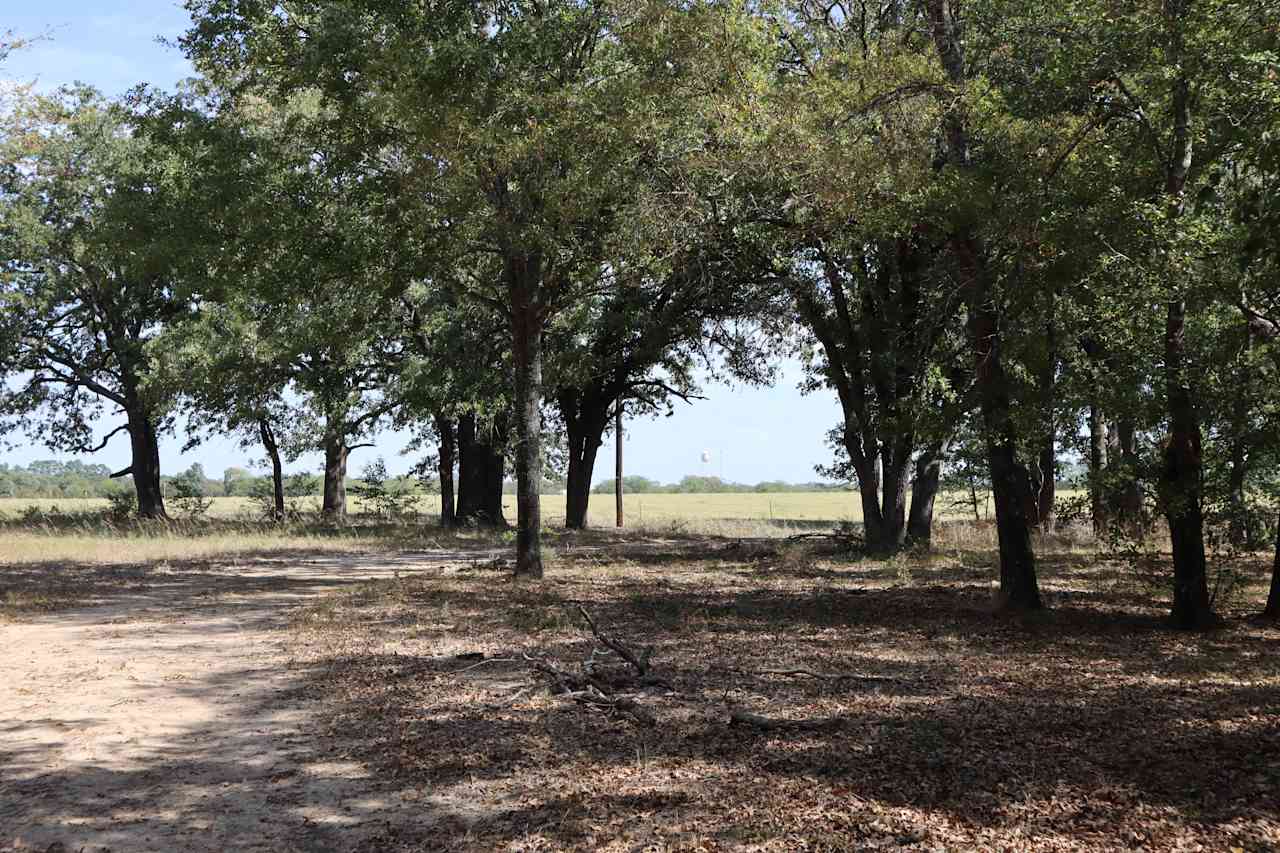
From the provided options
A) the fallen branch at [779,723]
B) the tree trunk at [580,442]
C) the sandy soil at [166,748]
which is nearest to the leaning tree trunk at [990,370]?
the fallen branch at [779,723]

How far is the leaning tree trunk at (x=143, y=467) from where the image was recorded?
3538 centimetres

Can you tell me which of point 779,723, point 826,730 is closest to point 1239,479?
point 826,730

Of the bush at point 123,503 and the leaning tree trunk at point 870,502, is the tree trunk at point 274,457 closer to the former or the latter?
the bush at point 123,503

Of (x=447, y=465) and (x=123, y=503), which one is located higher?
(x=447, y=465)

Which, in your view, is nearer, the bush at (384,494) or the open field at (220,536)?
the open field at (220,536)

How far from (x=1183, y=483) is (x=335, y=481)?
29.6 m

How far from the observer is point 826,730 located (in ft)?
22.1

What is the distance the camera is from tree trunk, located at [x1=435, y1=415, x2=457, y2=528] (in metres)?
33.0

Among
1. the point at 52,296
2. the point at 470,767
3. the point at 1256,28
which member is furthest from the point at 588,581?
the point at 52,296

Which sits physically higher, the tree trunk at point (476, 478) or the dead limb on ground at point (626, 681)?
the tree trunk at point (476, 478)

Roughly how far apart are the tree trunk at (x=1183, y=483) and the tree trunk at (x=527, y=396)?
9254 mm

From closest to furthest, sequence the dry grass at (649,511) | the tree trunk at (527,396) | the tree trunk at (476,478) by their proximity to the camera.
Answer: the tree trunk at (527,396)
the tree trunk at (476,478)
the dry grass at (649,511)

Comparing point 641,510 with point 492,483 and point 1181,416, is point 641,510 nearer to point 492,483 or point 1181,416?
point 492,483

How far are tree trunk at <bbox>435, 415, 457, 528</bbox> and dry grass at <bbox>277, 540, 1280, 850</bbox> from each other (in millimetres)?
19713
